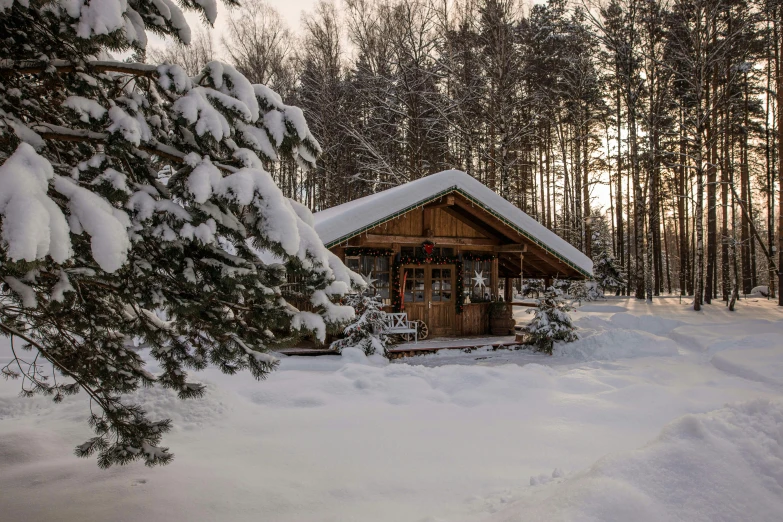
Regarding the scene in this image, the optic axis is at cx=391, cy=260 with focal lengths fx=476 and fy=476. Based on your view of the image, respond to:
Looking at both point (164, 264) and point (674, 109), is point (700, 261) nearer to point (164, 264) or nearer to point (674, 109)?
point (674, 109)

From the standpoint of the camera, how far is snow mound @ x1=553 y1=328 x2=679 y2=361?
37.5 feet

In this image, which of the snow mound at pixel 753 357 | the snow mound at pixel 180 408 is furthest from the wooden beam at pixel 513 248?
the snow mound at pixel 180 408

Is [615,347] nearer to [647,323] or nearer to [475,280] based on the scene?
[475,280]

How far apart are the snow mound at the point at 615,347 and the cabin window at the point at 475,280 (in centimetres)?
312

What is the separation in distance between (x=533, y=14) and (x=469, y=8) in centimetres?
772

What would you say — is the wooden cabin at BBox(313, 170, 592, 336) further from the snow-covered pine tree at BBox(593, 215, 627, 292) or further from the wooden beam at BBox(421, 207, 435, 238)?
the snow-covered pine tree at BBox(593, 215, 627, 292)

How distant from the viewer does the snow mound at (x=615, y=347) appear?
11.4 m

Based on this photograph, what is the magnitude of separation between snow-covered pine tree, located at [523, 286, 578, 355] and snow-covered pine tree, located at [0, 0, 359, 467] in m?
9.74

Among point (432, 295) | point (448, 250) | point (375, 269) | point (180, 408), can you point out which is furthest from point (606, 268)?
point (180, 408)

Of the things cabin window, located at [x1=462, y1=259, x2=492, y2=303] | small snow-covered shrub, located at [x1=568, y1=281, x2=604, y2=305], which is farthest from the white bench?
small snow-covered shrub, located at [x1=568, y1=281, x2=604, y2=305]

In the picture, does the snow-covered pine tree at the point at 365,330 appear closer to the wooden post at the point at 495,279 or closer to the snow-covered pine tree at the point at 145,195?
the wooden post at the point at 495,279

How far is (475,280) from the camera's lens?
1448 cm

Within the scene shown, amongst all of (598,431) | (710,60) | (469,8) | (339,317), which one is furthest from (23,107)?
(710,60)

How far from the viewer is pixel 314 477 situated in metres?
4.52
